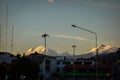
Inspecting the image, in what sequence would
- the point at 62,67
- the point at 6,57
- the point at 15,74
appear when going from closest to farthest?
the point at 15,74, the point at 62,67, the point at 6,57

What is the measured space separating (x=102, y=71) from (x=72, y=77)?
11355mm

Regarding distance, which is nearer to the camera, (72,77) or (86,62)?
(72,77)

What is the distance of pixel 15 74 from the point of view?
82375mm

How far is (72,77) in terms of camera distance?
12988 centimetres

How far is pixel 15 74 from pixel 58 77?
157 ft

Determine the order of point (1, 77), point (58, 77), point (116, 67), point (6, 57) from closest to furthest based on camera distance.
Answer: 1. point (1, 77)
2. point (116, 67)
3. point (58, 77)
4. point (6, 57)

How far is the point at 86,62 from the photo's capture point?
5856 inches

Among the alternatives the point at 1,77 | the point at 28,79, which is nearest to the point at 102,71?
the point at 28,79

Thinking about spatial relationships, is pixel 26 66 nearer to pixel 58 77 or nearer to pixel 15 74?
pixel 15 74

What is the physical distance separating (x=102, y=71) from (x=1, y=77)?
71870 millimetres

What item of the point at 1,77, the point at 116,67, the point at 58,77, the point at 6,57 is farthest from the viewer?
the point at 6,57

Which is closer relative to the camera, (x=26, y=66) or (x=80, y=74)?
(x=26, y=66)

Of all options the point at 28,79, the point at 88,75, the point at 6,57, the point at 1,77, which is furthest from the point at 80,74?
the point at 1,77

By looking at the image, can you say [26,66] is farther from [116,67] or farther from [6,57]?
[6,57]
